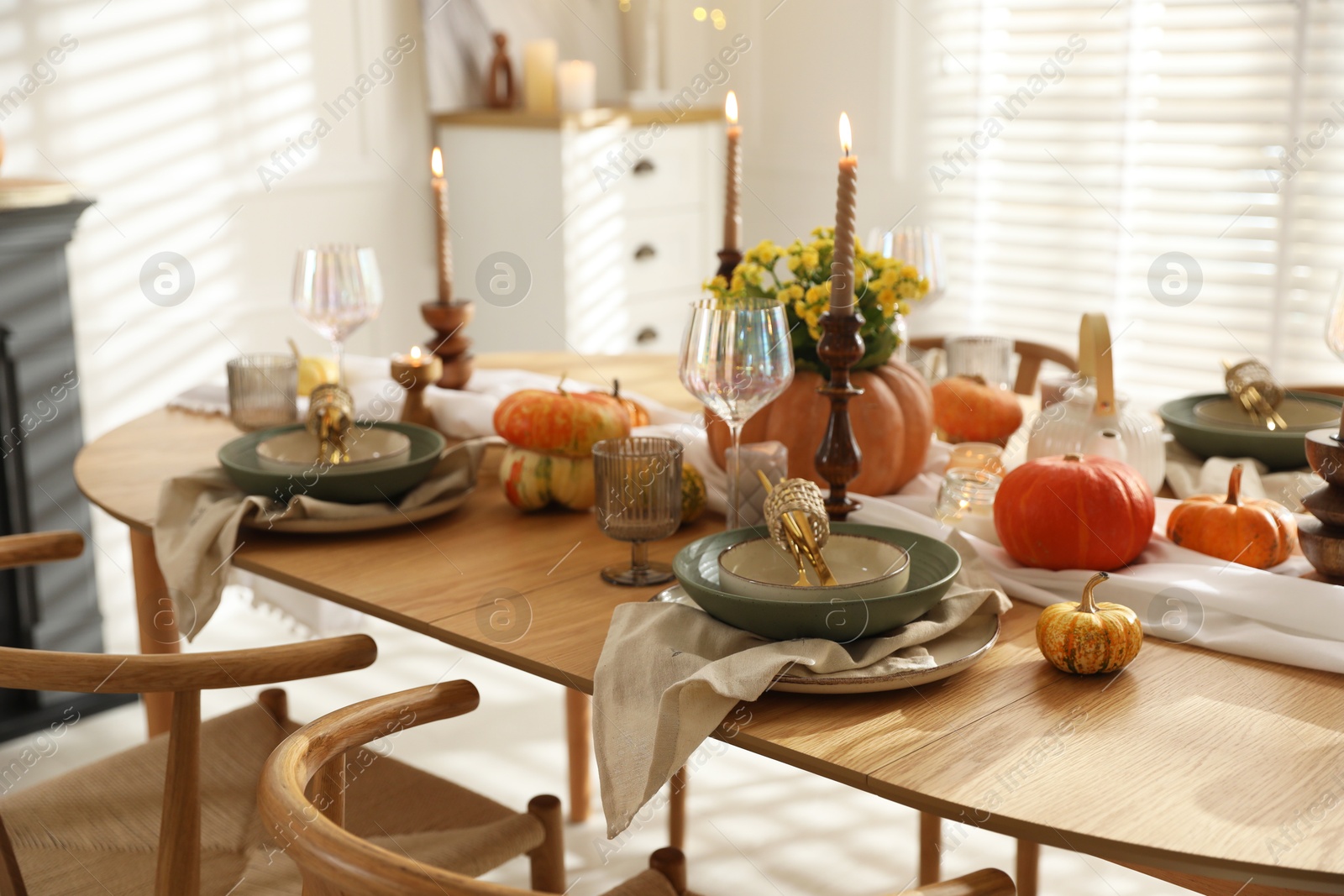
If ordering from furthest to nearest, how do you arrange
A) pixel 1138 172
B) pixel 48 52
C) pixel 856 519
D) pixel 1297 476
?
pixel 1138 172, pixel 48 52, pixel 1297 476, pixel 856 519

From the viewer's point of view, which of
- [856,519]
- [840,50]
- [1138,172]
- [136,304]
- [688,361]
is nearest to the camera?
[688,361]

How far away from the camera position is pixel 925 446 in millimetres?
1554

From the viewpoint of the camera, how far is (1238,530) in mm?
1270

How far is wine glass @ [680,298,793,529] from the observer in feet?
4.13

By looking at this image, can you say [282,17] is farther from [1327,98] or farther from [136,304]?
[1327,98]

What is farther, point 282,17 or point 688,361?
point 282,17

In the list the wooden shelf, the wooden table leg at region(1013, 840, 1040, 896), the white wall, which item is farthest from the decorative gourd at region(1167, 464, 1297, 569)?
the white wall

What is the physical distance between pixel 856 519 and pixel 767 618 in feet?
1.09

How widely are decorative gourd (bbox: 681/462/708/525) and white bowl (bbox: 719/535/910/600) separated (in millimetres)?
261

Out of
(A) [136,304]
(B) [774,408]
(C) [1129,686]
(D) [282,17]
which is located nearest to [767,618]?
(C) [1129,686]

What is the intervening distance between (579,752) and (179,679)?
1.17 metres

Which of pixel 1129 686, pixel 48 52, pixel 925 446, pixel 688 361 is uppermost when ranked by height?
pixel 48 52

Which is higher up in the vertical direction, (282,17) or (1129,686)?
(282,17)

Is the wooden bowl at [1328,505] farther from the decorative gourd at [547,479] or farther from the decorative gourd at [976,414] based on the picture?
the decorative gourd at [547,479]
